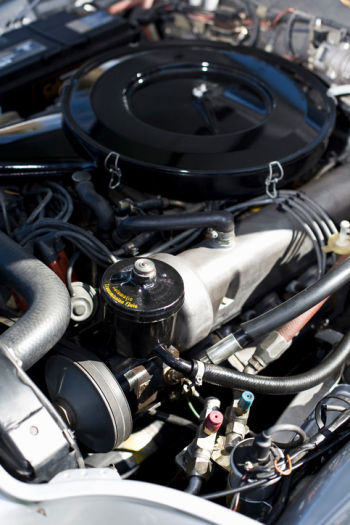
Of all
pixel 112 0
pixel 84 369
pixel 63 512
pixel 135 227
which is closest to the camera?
pixel 63 512

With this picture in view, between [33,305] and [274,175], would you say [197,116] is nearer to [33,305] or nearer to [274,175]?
[274,175]

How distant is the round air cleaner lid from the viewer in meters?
1.25

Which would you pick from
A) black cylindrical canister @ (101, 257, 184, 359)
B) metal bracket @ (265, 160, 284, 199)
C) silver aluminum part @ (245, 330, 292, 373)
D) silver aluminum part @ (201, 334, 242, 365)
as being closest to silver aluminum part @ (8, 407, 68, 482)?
black cylindrical canister @ (101, 257, 184, 359)

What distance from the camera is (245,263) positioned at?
1188mm

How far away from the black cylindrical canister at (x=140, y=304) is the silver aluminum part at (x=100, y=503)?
0.89 ft

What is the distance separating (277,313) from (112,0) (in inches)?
77.0

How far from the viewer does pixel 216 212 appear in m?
1.14

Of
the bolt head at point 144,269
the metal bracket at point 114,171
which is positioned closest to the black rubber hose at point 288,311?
the bolt head at point 144,269

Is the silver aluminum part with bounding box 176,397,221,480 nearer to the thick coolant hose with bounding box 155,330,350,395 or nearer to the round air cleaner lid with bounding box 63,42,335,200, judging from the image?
the thick coolant hose with bounding box 155,330,350,395

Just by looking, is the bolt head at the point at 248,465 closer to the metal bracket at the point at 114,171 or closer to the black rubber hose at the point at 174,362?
the black rubber hose at the point at 174,362

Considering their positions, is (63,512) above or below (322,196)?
below

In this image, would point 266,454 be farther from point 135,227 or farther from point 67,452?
point 135,227

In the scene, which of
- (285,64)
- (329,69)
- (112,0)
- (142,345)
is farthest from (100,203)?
(112,0)

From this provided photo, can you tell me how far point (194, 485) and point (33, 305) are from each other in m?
0.44
